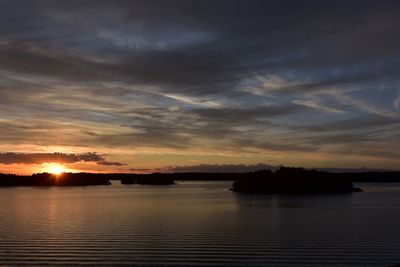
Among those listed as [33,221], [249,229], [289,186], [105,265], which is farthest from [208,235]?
[289,186]

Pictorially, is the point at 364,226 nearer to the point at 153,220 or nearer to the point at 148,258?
the point at 153,220

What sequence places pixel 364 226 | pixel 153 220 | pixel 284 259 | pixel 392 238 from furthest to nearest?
pixel 153 220, pixel 364 226, pixel 392 238, pixel 284 259

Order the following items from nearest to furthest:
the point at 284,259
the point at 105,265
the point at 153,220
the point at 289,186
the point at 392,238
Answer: the point at 105,265 < the point at 284,259 < the point at 392,238 < the point at 153,220 < the point at 289,186

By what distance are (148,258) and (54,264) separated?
7615 mm

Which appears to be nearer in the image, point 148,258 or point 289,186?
point 148,258

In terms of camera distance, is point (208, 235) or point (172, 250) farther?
point (208, 235)

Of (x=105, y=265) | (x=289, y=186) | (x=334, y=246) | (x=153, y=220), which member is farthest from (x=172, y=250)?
(x=289, y=186)

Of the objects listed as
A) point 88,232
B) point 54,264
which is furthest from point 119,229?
point 54,264

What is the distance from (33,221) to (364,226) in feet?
157

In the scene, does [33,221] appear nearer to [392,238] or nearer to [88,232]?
[88,232]

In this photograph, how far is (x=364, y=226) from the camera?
6681 cm

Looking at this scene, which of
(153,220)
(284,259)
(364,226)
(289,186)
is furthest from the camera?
(289,186)

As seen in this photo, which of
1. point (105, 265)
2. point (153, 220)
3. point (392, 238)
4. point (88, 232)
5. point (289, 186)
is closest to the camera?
point (105, 265)

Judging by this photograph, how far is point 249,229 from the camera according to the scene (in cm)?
6303
